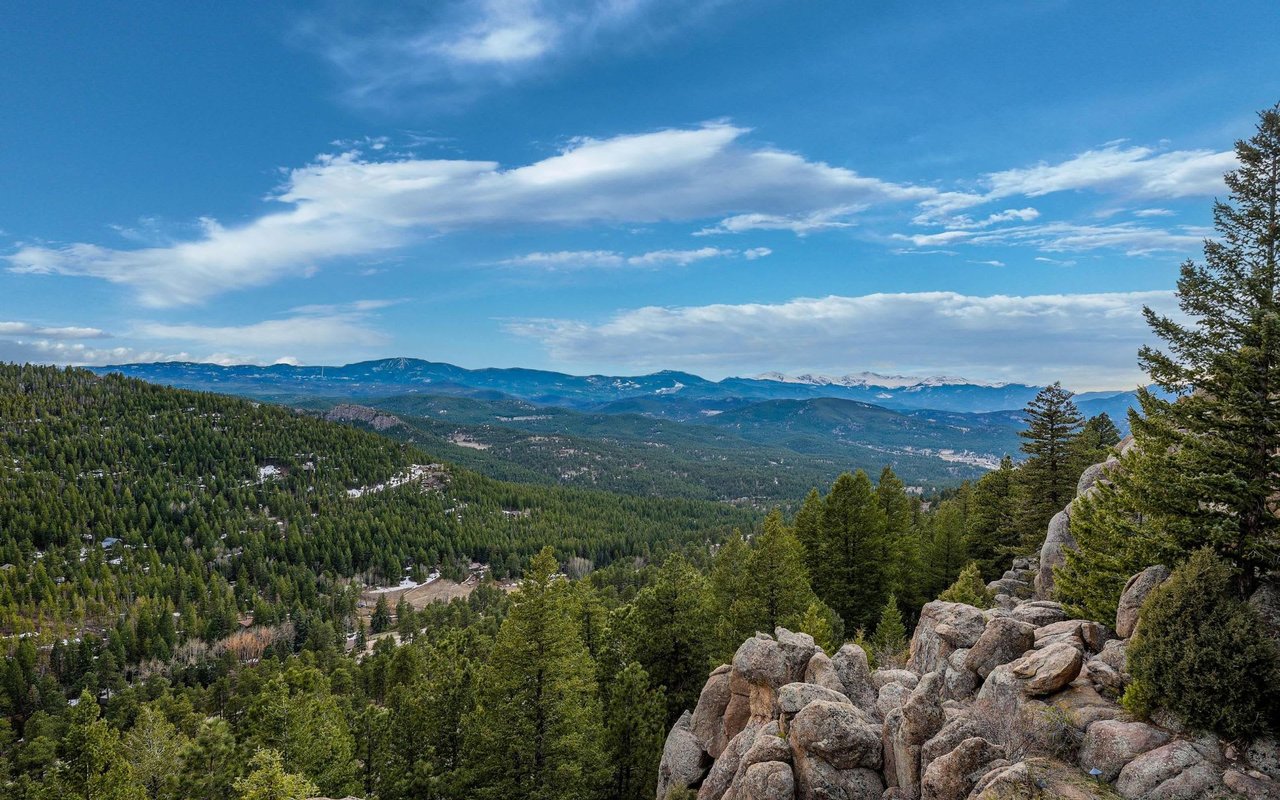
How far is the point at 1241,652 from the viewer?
12672mm

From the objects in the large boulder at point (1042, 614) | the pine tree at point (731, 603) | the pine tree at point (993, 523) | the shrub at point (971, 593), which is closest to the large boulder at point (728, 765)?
the large boulder at point (1042, 614)

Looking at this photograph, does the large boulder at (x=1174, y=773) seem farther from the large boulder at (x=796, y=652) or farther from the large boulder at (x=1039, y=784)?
the large boulder at (x=796, y=652)

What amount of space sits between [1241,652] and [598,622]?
1281 inches

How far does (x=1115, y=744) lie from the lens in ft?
44.3

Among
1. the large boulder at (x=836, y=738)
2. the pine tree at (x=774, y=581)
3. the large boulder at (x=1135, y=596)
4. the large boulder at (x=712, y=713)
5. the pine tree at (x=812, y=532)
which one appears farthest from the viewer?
the pine tree at (x=812, y=532)

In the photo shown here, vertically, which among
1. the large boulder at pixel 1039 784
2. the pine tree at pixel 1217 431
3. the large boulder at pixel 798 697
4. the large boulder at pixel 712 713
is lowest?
the large boulder at pixel 712 713

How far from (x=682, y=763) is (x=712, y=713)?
2.85m

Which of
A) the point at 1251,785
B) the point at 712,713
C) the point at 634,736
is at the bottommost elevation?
the point at 634,736

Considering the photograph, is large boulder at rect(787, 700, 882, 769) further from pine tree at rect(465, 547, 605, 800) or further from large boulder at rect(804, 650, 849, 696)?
pine tree at rect(465, 547, 605, 800)

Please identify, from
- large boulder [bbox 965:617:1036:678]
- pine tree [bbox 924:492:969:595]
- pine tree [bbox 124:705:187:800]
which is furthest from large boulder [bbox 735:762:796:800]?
pine tree [bbox 124:705:187:800]

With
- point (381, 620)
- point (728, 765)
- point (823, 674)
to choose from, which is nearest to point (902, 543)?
point (823, 674)

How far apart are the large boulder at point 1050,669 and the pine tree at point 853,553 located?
1151 inches

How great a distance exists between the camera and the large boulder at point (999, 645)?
1859 cm

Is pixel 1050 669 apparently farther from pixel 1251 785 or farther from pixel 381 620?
pixel 381 620
